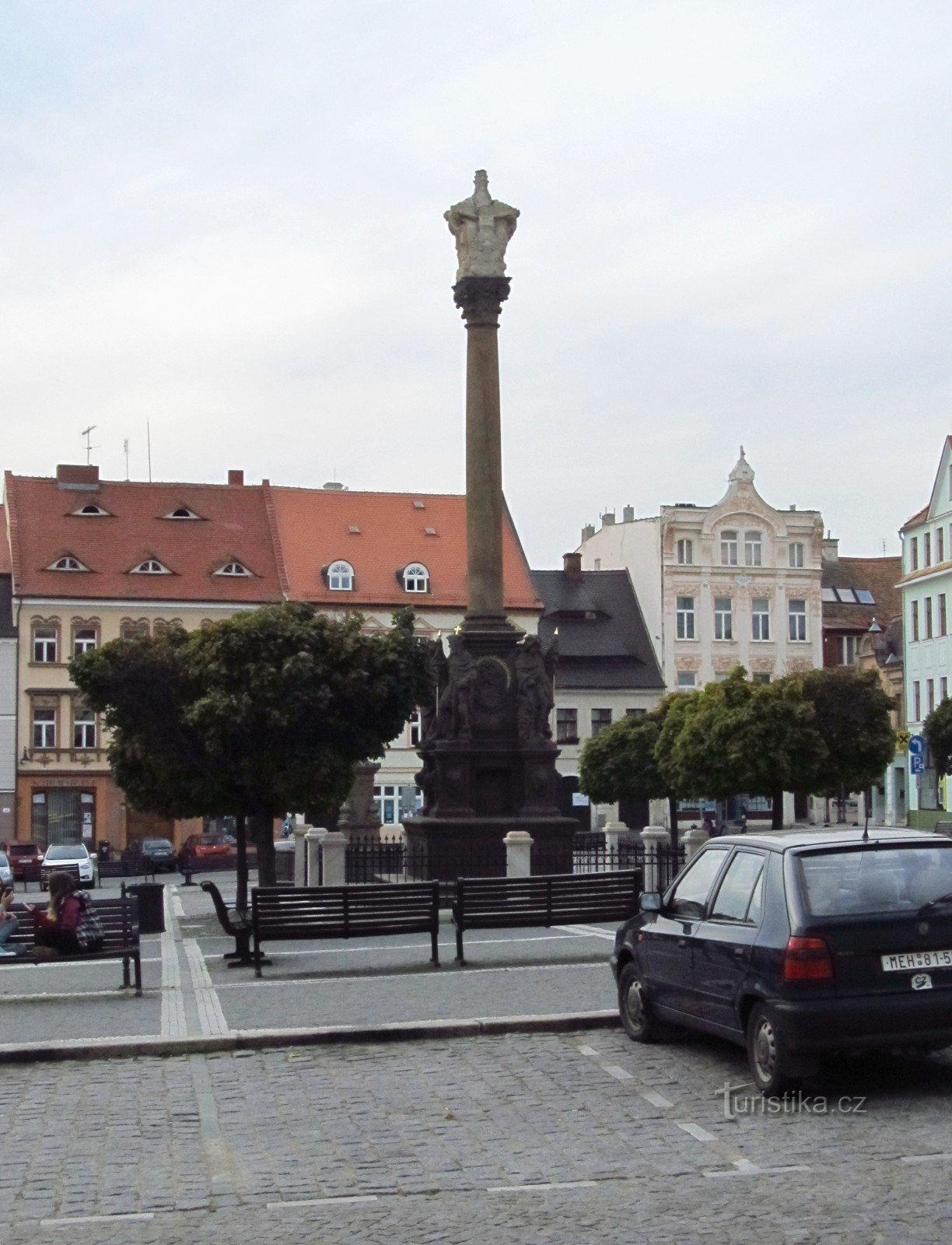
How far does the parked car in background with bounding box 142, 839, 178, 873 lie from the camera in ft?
176

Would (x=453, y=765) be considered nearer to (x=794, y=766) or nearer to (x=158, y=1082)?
(x=794, y=766)

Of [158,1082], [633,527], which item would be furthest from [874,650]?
[158,1082]

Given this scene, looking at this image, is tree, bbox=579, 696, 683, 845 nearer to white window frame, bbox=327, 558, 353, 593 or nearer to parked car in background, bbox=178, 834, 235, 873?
parked car in background, bbox=178, 834, 235, 873

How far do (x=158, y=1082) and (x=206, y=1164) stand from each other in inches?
95.0

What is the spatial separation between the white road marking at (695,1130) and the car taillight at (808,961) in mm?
916

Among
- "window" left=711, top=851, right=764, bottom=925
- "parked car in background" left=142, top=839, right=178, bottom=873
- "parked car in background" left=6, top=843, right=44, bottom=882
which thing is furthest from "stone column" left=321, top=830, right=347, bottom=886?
"parked car in background" left=142, top=839, right=178, bottom=873

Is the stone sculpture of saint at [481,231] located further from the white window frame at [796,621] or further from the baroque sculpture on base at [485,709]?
the white window frame at [796,621]

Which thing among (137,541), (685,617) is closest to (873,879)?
(137,541)

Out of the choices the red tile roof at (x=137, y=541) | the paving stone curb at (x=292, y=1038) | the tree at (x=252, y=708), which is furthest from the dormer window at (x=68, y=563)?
the paving stone curb at (x=292, y=1038)

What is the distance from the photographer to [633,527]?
7538 cm

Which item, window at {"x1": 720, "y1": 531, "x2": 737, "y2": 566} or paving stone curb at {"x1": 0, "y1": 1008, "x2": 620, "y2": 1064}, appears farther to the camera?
window at {"x1": 720, "y1": 531, "x2": 737, "y2": 566}

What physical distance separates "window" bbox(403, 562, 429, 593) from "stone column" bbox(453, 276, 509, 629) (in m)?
38.5

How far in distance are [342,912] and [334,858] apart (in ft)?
36.1

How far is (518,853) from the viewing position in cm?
2611
